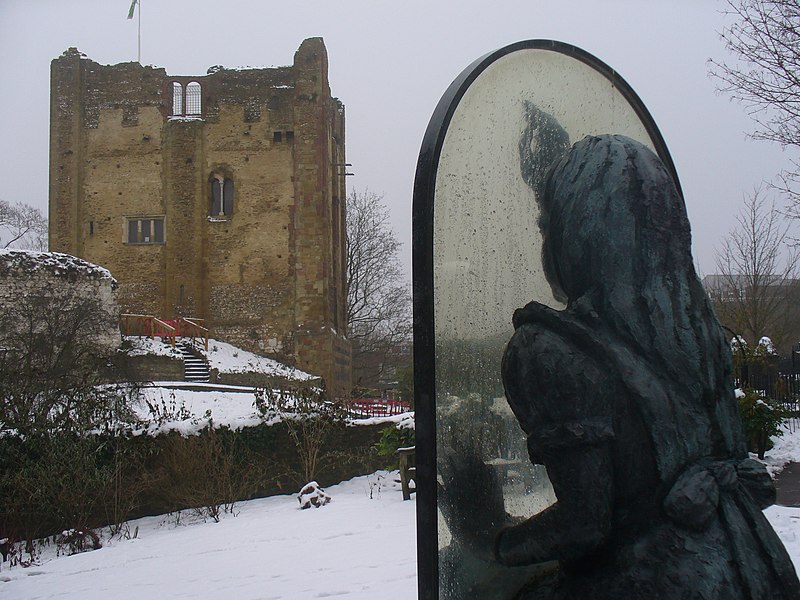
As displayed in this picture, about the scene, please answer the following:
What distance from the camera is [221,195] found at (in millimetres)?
34031

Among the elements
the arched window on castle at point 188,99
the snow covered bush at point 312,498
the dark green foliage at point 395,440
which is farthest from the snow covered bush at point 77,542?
the arched window on castle at point 188,99

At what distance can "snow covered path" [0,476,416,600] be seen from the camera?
22.7ft

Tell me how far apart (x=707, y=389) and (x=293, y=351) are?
30.9m

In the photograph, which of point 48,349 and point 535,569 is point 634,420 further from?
point 48,349

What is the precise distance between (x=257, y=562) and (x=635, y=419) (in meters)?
7.49

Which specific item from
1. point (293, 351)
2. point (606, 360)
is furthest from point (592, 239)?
point (293, 351)

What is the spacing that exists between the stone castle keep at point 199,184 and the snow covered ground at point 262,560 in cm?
2119

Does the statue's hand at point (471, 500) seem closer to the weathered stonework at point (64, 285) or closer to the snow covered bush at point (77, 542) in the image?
the snow covered bush at point (77, 542)

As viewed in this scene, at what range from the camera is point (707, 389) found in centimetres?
157

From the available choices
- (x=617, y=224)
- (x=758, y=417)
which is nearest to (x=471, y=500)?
(x=617, y=224)

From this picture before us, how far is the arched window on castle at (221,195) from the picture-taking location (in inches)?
1330

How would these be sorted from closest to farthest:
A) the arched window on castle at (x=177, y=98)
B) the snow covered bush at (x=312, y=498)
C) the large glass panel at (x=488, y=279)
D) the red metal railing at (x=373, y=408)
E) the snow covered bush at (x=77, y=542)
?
the large glass panel at (x=488, y=279) → the snow covered bush at (x=77, y=542) → the snow covered bush at (x=312, y=498) → the red metal railing at (x=373, y=408) → the arched window on castle at (x=177, y=98)

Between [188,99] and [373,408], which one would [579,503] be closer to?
[373,408]

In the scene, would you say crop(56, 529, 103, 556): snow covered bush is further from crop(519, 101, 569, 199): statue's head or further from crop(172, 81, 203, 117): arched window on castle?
crop(172, 81, 203, 117): arched window on castle
